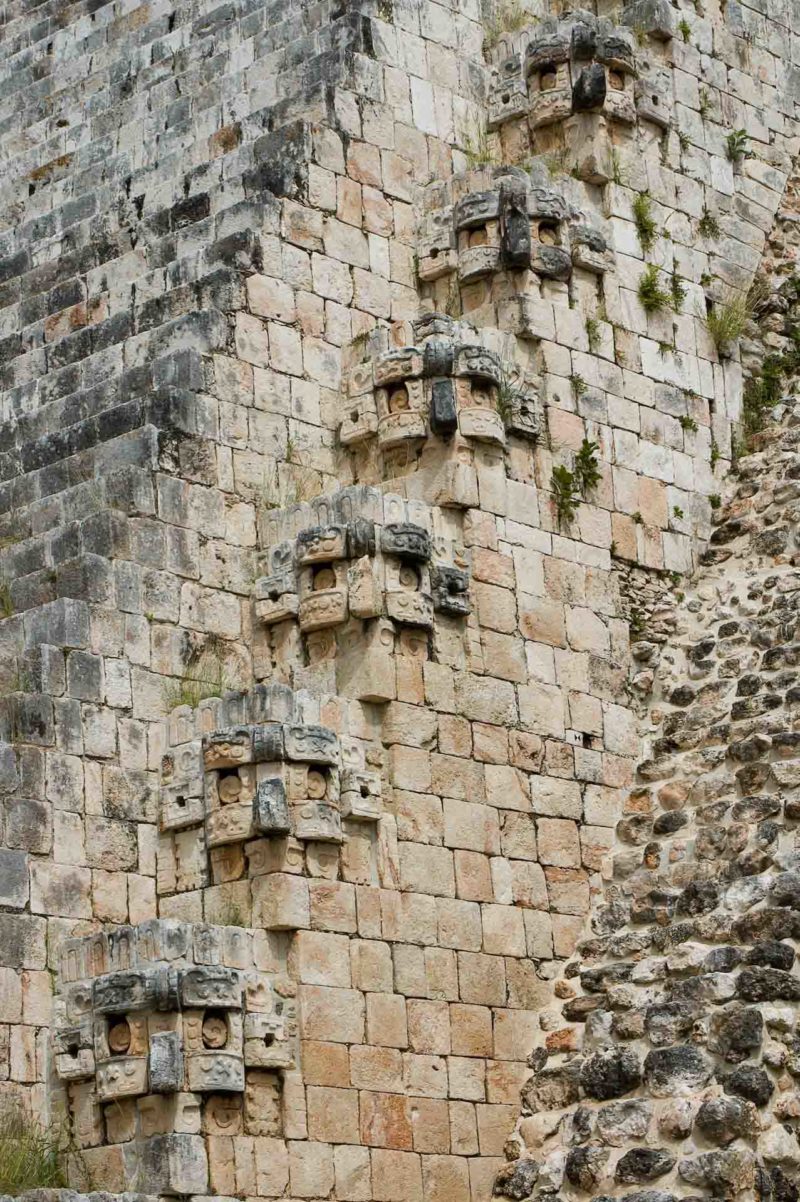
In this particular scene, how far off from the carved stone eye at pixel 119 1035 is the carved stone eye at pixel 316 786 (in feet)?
5.78

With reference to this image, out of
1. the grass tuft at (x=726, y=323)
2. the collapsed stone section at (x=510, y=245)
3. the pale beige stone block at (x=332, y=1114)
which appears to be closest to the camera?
the pale beige stone block at (x=332, y=1114)

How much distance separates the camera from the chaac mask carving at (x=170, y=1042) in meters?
13.7

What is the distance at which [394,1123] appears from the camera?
14.8m

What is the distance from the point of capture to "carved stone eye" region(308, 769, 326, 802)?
48.6ft

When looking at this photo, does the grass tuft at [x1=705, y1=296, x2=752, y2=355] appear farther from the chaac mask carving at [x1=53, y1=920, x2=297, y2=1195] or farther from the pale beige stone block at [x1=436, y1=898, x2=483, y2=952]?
the chaac mask carving at [x1=53, y1=920, x2=297, y2=1195]

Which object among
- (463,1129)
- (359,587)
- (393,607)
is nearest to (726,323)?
(393,607)

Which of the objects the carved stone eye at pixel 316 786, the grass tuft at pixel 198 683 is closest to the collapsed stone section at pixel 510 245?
the grass tuft at pixel 198 683

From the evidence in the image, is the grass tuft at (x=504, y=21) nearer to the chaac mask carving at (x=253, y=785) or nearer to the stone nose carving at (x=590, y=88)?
the stone nose carving at (x=590, y=88)

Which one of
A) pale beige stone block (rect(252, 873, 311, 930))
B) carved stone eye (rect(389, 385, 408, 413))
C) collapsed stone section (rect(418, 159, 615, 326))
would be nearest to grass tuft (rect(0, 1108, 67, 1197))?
pale beige stone block (rect(252, 873, 311, 930))

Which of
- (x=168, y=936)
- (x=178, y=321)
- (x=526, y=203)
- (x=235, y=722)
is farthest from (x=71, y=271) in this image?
(x=168, y=936)

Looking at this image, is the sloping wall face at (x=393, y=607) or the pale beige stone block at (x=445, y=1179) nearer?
the sloping wall face at (x=393, y=607)

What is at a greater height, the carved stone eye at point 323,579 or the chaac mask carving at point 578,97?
the chaac mask carving at point 578,97

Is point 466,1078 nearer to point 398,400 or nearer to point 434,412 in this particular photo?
point 434,412

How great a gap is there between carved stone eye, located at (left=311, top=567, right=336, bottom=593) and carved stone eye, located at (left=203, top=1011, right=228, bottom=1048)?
3.03 meters
